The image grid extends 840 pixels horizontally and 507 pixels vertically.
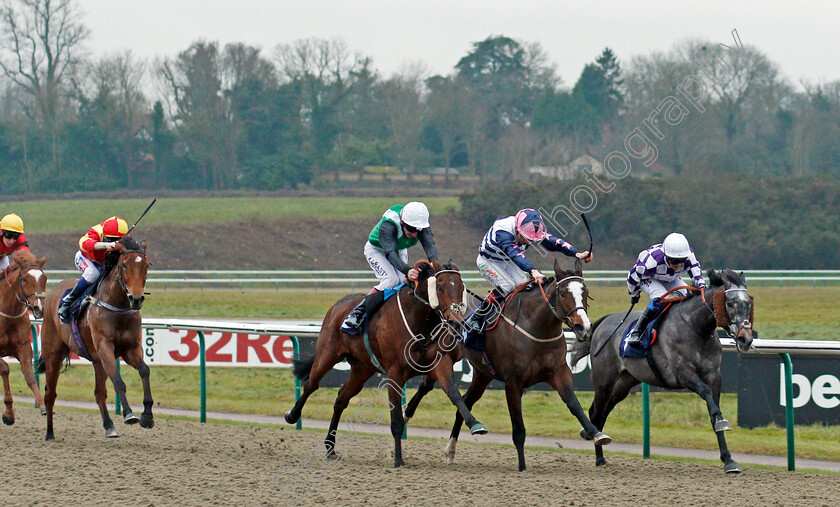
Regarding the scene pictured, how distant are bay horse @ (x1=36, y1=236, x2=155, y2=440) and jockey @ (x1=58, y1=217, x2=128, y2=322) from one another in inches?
5.6

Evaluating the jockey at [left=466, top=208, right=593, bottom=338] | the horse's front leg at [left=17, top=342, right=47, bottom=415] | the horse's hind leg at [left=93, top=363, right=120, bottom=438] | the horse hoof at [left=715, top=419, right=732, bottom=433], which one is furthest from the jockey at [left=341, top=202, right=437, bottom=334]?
the horse's front leg at [left=17, top=342, right=47, bottom=415]

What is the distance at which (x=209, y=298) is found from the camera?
22609mm

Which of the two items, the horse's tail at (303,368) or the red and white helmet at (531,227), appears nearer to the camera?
the red and white helmet at (531,227)

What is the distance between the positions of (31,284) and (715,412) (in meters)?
6.05

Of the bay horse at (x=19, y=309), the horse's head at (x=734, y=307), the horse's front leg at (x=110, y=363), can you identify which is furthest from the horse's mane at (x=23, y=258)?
the horse's head at (x=734, y=307)

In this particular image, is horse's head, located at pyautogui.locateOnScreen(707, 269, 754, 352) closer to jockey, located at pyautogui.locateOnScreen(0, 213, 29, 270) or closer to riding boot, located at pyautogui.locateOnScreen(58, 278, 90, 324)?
riding boot, located at pyautogui.locateOnScreen(58, 278, 90, 324)

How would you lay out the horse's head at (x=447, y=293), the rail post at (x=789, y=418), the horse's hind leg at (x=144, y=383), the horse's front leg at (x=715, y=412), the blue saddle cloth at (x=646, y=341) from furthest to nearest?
1. the horse's hind leg at (x=144, y=383)
2. the blue saddle cloth at (x=646, y=341)
3. the rail post at (x=789, y=418)
4. the horse's head at (x=447, y=293)
5. the horse's front leg at (x=715, y=412)

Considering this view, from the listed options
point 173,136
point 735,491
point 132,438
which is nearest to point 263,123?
point 173,136

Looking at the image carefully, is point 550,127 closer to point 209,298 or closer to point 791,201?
point 791,201

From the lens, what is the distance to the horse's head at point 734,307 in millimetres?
6309

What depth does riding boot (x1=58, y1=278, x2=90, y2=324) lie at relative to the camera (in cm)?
843

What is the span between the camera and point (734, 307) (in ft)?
21.0

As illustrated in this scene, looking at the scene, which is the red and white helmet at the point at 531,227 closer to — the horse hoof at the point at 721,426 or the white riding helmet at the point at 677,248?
the white riding helmet at the point at 677,248

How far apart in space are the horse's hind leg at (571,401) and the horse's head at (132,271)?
122 inches
